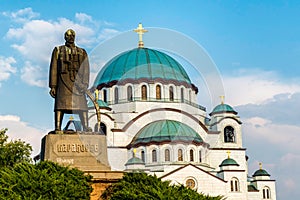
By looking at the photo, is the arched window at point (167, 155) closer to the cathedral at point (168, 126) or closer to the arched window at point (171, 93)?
the cathedral at point (168, 126)

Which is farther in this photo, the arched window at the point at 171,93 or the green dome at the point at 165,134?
the arched window at the point at 171,93

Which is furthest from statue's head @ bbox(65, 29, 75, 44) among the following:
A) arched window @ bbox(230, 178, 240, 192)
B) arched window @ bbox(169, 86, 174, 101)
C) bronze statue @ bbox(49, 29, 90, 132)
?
arched window @ bbox(169, 86, 174, 101)

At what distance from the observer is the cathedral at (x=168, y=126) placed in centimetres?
4456

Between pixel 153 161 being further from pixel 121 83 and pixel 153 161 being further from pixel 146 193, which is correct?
pixel 146 193

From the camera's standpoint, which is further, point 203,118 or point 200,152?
point 203,118

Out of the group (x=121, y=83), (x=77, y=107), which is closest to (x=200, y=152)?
(x=121, y=83)

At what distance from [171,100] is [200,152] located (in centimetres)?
631

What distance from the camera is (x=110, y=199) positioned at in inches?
535

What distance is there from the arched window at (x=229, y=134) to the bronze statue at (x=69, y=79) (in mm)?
36331

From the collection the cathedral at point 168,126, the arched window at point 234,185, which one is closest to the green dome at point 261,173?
the cathedral at point 168,126

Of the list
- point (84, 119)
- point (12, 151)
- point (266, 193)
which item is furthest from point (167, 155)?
point (84, 119)

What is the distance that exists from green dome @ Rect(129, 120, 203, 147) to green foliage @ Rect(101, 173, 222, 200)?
1184 inches

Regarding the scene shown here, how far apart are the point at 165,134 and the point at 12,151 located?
18.4m

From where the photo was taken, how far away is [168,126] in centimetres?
4591
